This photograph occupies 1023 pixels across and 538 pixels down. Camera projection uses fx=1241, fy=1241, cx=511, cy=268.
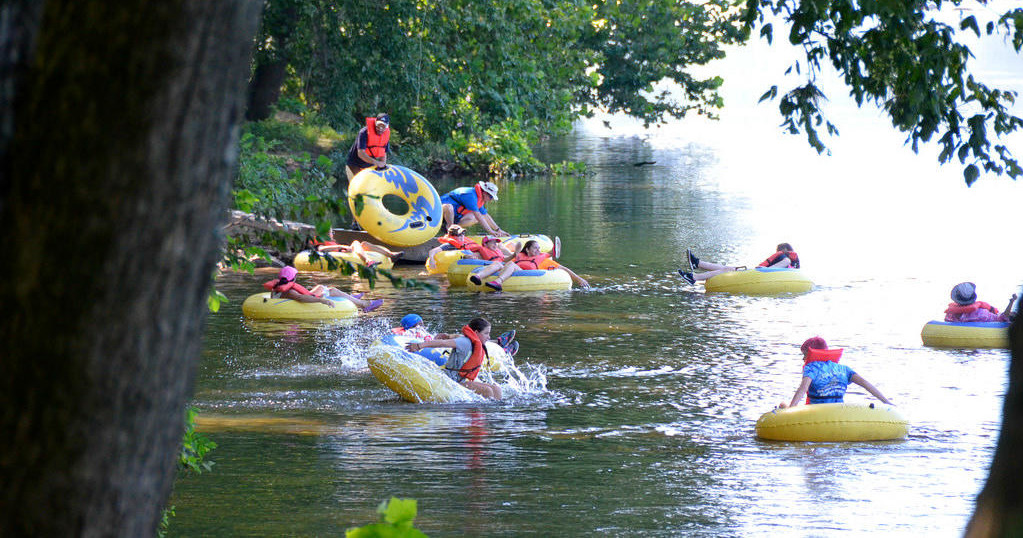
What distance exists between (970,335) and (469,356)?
5752 mm

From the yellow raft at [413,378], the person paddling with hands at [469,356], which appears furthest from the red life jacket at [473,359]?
the yellow raft at [413,378]

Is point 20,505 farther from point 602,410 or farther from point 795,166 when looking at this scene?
point 795,166

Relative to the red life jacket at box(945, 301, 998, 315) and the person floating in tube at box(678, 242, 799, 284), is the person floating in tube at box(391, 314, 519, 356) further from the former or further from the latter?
the person floating in tube at box(678, 242, 799, 284)

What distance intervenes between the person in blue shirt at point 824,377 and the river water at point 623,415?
0.42 meters

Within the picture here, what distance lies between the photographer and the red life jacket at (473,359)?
1054 cm

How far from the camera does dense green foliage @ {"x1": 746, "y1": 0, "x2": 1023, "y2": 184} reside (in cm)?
522

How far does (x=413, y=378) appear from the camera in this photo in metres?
10.3

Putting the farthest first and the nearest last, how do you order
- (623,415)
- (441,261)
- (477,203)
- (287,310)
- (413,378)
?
(477,203) → (441,261) → (287,310) → (413,378) → (623,415)

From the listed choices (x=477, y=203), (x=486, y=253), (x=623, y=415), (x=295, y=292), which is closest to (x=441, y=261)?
(x=486, y=253)

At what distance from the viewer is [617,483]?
790 cm

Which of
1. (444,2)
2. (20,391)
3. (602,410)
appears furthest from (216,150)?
(444,2)

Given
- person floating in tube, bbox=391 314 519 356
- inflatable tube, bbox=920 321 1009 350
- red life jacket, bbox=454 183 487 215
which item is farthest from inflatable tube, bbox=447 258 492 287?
inflatable tube, bbox=920 321 1009 350

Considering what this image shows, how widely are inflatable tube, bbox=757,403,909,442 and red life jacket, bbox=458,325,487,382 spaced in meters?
2.65

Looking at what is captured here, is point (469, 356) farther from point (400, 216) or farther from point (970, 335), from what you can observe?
point (400, 216)
